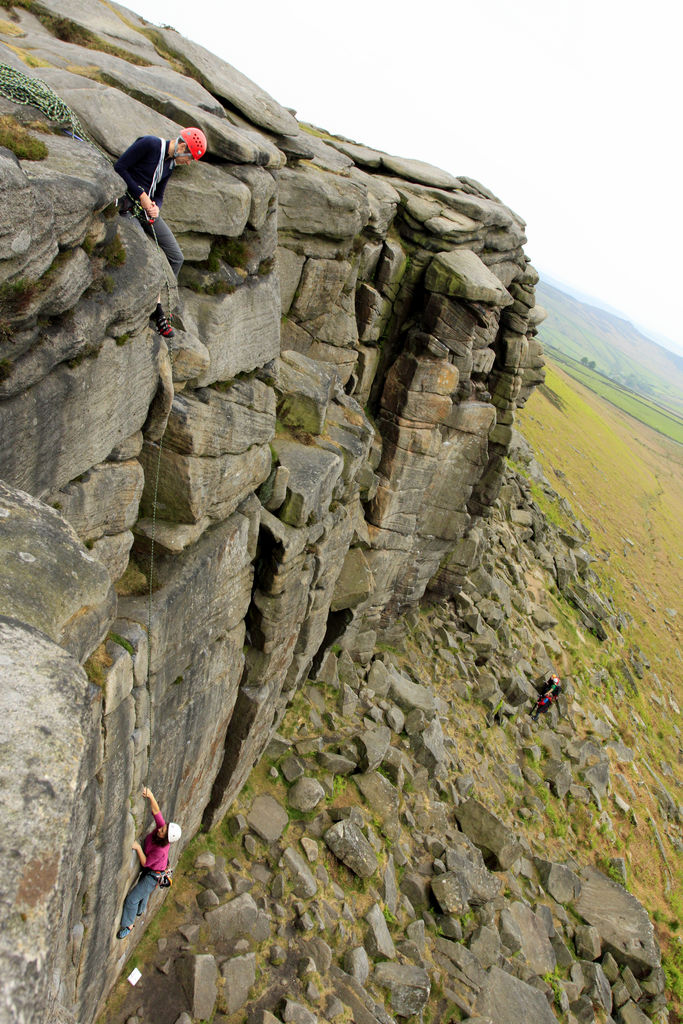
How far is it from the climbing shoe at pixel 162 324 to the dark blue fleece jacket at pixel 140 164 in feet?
5.08

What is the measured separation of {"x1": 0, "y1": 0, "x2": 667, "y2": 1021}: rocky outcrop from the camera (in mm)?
5562

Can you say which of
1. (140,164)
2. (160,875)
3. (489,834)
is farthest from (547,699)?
(140,164)

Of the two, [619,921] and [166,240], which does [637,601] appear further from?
[166,240]

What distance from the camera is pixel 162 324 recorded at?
30.2 feet

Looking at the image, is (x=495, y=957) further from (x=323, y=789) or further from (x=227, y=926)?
(x=227, y=926)

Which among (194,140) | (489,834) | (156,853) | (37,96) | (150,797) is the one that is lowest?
(489,834)

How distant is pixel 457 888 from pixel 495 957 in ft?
6.57

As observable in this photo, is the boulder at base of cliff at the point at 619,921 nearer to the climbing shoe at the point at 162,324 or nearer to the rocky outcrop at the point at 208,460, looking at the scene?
the rocky outcrop at the point at 208,460

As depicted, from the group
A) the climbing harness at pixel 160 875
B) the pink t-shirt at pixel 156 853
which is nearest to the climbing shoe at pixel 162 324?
the pink t-shirt at pixel 156 853

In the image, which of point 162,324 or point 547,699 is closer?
point 162,324

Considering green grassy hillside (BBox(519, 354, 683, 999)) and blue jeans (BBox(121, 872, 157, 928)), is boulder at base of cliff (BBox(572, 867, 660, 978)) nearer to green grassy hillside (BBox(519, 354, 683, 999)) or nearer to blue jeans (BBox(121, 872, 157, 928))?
green grassy hillside (BBox(519, 354, 683, 999))

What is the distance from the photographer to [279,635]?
15328mm

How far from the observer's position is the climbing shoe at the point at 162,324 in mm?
9111

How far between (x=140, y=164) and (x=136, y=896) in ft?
37.9
